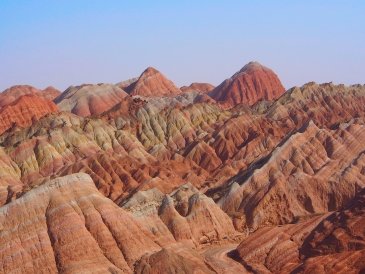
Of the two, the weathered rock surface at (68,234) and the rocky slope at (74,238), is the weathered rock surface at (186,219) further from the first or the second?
the weathered rock surface at (68,234)

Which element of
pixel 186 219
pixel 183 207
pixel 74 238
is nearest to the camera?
pixel 74 238

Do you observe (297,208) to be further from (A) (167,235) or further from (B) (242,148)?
(B) (242,148)

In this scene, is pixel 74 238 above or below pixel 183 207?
above

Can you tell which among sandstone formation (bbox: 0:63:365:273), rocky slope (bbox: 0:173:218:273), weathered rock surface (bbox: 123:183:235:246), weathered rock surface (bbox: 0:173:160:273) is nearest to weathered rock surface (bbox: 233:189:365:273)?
sandstone formation (bbox: 0:63:365:273)

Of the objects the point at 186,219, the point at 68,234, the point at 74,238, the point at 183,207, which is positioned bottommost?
the point at 186,219

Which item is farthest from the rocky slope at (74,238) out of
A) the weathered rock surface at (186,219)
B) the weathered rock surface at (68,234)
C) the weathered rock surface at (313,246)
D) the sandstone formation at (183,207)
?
the weathered rock surface at (313,246)

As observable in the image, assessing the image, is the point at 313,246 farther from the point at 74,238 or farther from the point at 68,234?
the point at 68,234

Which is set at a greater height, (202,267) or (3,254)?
(3,254)

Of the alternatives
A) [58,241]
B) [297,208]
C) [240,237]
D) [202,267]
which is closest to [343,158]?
[297,208]

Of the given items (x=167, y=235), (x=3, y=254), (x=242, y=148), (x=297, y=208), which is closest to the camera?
(x=3, y=254)

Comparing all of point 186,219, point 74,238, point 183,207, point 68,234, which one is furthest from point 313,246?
point 68,234

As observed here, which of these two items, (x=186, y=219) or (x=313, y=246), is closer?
(x=313, y=246)
